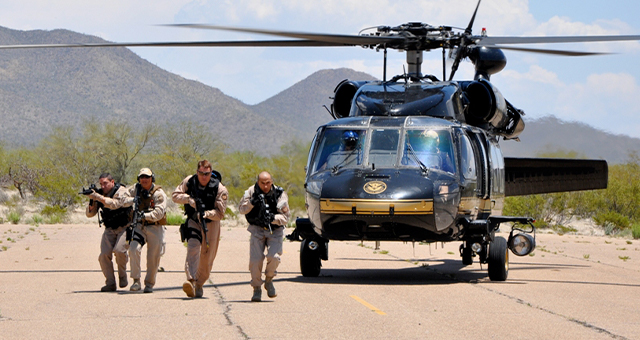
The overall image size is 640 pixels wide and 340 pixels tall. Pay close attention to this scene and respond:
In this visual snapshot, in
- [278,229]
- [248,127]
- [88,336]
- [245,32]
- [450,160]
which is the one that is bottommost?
[88,336]

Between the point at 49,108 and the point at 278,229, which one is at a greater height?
the point at 49,108

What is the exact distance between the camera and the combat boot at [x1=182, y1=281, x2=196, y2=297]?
468 inches

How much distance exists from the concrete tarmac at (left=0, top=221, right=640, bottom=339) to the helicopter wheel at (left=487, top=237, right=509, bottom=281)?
29 centimetres

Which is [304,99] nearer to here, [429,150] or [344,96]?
[344,96]

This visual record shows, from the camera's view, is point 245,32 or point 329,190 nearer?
point 245,32

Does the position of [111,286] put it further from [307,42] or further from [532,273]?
[532,273]

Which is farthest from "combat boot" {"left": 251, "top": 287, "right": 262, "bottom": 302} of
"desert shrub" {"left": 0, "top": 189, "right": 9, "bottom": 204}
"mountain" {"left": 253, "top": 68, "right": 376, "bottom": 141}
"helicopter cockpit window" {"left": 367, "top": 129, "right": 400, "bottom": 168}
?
"mountain" {"left": 253, "top": 68, "right": 376, "bottom": 141}

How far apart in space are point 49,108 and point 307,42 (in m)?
104

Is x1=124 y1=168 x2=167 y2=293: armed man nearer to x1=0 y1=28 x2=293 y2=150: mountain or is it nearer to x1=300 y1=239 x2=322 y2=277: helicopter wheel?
x1=300 y1=239 x2=322 y2=277: helicopter wheel

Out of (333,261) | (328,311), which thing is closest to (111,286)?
(328,311)

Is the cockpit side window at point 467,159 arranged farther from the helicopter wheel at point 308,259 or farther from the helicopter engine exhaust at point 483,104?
the helicopter wheel at point 308,259

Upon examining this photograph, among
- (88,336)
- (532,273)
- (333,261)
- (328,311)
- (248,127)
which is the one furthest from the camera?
(248,127)

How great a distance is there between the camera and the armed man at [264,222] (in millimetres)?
11633

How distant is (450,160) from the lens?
14055mm
